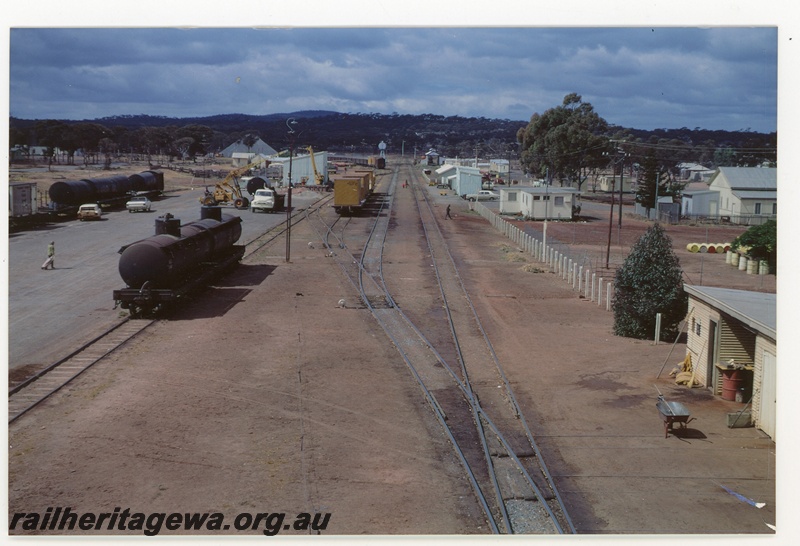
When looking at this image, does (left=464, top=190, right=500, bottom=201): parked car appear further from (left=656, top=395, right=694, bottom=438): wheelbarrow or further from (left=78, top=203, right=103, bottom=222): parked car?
(left=656, top=395, right=694, bottom=438): wheelbarrow

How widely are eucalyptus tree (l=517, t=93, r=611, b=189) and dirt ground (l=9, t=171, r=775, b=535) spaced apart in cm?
7873

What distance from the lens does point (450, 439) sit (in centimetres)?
1650

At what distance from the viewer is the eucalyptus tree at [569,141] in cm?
10306

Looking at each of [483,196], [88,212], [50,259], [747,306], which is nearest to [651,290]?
[747,306]

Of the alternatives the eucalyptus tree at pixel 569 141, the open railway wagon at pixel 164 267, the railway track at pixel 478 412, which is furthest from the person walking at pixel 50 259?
the eucalyptus tree at pixel 569 141

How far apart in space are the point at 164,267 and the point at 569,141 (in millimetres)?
84009

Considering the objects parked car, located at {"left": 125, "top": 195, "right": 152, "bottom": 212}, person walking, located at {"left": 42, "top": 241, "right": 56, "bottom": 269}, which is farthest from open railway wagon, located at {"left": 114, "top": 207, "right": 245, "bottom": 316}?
parked car, located at {"left": 125, "top": 195, "right": 152, "bottom": 212}

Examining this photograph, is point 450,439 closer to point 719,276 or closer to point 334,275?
point 334,275

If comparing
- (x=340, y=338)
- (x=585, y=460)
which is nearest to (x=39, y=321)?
(x=340, y=338)

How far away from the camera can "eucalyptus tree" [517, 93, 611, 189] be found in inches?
4058

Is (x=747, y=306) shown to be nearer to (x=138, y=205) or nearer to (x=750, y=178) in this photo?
(x=138, y=205)

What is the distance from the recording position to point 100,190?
64562mm

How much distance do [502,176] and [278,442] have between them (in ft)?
437

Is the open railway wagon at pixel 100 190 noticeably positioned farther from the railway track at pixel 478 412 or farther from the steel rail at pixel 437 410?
the steel rail at pixel 437 410
